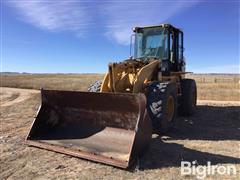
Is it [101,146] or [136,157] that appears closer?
[136,157]

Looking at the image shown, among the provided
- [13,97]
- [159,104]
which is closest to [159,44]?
[159,104]

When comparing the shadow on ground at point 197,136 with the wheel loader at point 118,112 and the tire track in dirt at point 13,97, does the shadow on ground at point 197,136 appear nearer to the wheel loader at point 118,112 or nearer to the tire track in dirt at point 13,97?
the wheel loader at point 118,112

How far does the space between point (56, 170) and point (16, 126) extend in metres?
3.96

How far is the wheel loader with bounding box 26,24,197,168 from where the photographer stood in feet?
17.3

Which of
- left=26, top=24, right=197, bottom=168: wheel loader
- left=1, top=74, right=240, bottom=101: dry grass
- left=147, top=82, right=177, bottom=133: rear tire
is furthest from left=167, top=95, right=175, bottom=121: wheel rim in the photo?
left=1, top=74, right=240, bottom=101: dry grass

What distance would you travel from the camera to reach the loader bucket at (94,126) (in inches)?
203

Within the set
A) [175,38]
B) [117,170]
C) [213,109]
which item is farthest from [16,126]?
[213,109]

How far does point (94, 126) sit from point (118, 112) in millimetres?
677

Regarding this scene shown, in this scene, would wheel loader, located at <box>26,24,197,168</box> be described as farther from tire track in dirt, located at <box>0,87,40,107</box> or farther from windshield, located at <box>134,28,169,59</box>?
tire track in dirt, located at <box>0,87,40,107</box>

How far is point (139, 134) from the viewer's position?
5078 millimetres

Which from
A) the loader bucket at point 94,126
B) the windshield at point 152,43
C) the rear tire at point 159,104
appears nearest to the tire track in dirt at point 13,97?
the windshield at point 152,43

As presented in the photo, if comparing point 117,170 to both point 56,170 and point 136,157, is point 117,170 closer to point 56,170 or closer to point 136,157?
point 136,157

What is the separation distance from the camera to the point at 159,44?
8539 millimetres

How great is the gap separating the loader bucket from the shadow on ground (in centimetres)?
36
